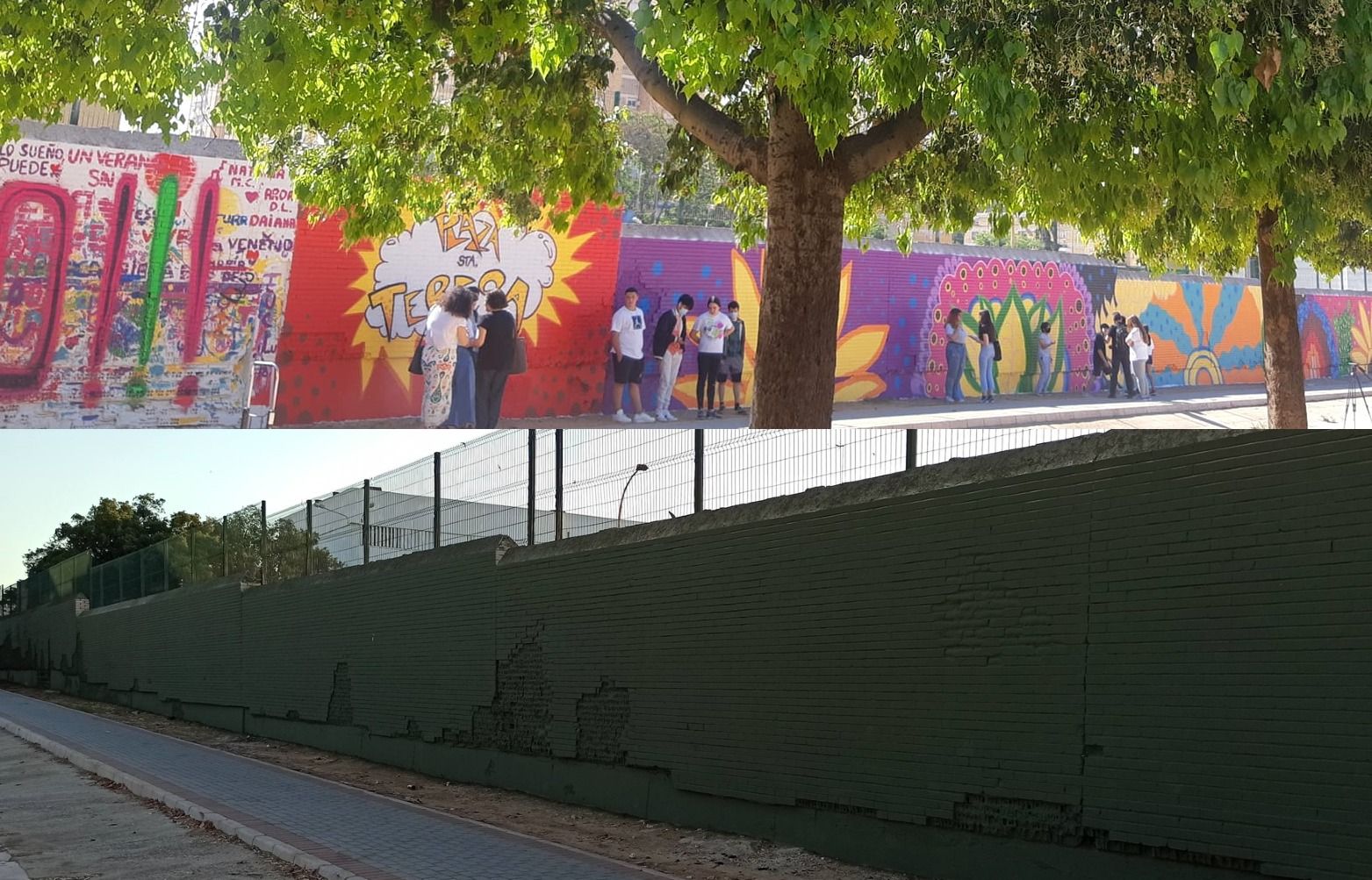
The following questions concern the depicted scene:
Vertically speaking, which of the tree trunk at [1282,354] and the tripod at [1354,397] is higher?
the tripod at [1354,397]

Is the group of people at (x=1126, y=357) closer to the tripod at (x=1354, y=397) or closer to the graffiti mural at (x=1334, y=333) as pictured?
the tripod at (x=1354, y=397)

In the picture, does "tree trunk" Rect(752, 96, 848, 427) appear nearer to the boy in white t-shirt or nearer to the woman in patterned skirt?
the woman in patterned skirt

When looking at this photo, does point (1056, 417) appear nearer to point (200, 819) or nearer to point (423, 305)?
point (423, 305)

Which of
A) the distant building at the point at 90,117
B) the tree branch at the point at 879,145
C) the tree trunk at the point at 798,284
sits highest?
the distant building at the point at 90,117

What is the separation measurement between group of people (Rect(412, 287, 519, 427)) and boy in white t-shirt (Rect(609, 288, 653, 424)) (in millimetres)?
1988

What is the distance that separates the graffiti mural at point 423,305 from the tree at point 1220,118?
13891mm

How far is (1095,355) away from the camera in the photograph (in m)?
32.2

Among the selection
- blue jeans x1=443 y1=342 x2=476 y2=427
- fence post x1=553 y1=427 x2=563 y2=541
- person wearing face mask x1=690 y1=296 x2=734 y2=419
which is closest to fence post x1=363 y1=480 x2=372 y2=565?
fence post x1=553 y1=427 x2=563 y2=541

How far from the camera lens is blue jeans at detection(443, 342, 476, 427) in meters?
24.6

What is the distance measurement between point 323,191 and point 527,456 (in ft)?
12.0

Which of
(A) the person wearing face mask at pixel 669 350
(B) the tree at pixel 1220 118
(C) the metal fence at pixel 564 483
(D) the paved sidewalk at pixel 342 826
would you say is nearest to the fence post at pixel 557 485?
(C) the metal fence at pixel 564 483

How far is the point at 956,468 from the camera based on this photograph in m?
7.01

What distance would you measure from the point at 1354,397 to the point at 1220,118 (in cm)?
2541

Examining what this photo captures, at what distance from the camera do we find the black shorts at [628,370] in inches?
1006
